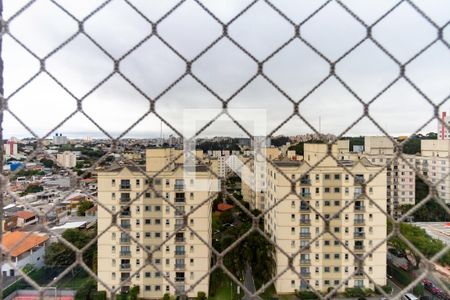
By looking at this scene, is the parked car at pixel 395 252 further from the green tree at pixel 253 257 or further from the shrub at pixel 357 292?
the green tree at pixel 253 257

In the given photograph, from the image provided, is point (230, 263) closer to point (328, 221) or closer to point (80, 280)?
point (80, 280)

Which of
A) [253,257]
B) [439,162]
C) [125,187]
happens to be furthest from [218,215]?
[439,162]

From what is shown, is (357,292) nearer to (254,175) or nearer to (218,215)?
(218,215)

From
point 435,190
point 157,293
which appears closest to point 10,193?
point 435,190

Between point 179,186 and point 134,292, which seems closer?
point 179,186

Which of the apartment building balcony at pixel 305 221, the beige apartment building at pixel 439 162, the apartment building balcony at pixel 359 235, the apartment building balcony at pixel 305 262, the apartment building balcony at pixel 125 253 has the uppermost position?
the beige apartment building at pixel 439 162

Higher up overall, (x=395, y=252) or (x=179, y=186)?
(x=179, y=186)

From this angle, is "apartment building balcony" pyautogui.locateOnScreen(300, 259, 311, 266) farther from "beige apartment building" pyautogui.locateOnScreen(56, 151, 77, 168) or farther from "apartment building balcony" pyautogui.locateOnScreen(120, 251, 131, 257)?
"beige apartment building" pyautogui.locateOnScreen(56, 151, 77, 168)

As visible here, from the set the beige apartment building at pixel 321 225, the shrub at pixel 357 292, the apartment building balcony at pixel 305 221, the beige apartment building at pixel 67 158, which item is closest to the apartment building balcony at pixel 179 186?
the beige apartment building at pixel 321 225

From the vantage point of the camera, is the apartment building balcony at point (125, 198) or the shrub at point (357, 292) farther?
Result: the shrub at point (357, 292)
